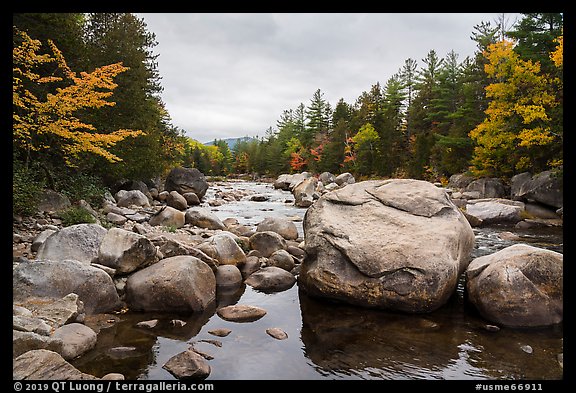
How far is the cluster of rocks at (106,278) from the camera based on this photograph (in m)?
4.50

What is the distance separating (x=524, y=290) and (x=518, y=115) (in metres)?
16.8

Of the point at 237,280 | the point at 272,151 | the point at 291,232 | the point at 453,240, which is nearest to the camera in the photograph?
the point at 453,240

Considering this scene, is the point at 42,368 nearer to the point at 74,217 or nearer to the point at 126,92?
the point at 74,217

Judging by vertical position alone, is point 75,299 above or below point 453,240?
below

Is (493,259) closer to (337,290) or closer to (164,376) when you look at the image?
(337,290)

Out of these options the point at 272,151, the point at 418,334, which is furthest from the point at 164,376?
the point at 272,151

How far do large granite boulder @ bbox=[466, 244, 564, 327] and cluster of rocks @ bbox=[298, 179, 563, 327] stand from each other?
0.04 feet

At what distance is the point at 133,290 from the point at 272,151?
2279 inches

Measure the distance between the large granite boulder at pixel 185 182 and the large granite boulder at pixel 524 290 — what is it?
21372 millimetres

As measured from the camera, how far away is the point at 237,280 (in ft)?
25.9

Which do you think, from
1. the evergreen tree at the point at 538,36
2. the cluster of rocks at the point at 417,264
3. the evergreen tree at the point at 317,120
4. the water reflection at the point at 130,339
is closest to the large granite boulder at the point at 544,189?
the evergreen tree at the point at 538,36

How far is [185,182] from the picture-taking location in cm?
2502

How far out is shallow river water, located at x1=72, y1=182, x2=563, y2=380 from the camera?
4.57 metres

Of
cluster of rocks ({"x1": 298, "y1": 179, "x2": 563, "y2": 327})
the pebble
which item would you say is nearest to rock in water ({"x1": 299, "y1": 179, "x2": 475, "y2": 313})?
cluster of rocks ({"x1": 298, "y1": 179, "x2": 563, "y2": 327})
